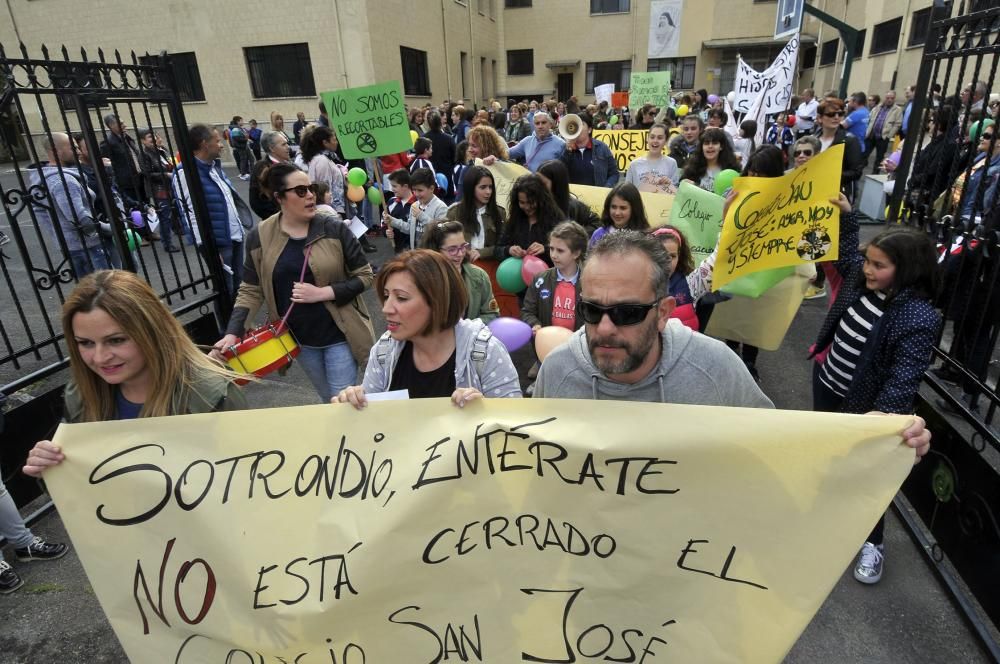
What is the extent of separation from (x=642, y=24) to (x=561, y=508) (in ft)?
123

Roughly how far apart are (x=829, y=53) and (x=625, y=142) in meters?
30.3

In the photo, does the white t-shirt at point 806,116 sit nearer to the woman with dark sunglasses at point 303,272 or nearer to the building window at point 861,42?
the building window at point 861,42

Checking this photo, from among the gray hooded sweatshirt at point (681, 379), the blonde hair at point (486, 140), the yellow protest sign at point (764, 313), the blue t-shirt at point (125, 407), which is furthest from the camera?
the blonde hair at point (486, 140)

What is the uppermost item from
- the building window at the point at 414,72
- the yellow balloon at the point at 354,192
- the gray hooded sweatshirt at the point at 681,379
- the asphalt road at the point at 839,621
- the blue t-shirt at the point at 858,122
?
the building window at the point at 414,72

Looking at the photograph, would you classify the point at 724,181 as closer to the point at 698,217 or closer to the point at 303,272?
the point at 698,217

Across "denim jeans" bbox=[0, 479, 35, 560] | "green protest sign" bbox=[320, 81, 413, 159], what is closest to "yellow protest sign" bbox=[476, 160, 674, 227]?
"green protest sign" bbox=[320, 81, 413, 159]

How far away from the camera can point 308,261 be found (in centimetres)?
315

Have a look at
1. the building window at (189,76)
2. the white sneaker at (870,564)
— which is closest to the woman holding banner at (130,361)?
the white sneaker at (870,564)

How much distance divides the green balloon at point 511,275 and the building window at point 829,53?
32.0 m

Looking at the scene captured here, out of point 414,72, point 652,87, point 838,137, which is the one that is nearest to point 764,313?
point 838,137

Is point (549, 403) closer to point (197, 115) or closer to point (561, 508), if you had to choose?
point (561, 508)

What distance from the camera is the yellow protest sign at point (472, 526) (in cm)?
152

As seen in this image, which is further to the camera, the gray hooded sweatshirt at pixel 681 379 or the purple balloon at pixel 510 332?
the purple balloon at pixel 510 332

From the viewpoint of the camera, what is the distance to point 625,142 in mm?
8375
